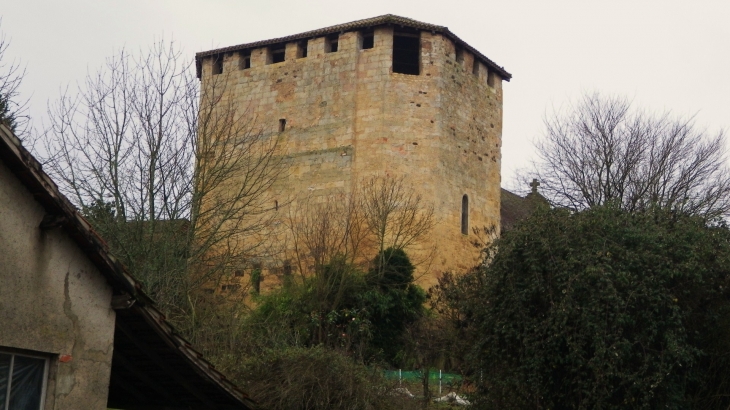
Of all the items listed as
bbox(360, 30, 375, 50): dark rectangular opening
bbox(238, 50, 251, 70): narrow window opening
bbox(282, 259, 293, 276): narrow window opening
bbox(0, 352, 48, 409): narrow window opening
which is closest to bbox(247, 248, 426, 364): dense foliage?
bbox(282, 259, 293, 276): narrow window opening

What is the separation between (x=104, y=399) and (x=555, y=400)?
8.54 m

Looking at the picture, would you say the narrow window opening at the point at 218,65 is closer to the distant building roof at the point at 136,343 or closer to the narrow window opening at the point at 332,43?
the narrow window opening at the point at 332,43

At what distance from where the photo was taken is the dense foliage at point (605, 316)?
14156 mm

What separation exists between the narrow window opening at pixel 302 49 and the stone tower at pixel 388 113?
1.3 inches

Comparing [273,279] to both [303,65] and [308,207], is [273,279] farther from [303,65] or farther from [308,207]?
[303,65]

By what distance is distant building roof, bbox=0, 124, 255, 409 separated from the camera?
7.24 metres

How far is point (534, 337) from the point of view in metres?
14.8

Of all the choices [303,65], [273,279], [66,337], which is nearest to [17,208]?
[66,337]

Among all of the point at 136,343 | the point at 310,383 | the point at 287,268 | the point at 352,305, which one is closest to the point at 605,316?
the point at 310,383

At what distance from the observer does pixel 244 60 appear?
32.6 metres

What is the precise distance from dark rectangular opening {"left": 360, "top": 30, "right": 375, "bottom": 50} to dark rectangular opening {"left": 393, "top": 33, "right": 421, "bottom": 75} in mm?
871

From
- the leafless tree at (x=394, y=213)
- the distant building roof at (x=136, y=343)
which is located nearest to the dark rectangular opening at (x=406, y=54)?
the leafless tree at (x=394, y=213)

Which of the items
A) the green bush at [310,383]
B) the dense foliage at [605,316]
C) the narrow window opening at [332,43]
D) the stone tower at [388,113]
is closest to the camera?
the green bush at [310,383]

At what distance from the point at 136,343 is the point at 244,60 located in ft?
81.2
